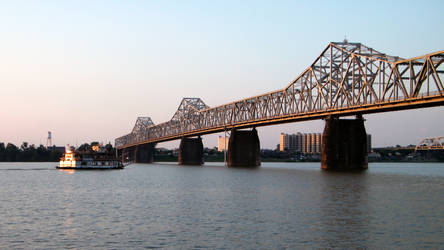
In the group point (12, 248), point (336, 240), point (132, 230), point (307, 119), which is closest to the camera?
point (12, 248)

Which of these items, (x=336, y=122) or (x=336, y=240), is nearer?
(x=336, y=240)

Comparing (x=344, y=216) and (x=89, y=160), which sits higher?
(x=89, y=160)

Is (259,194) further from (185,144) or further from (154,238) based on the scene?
(185,144)

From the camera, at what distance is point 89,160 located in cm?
13175

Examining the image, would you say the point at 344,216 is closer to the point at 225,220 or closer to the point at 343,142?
the point at 225,220

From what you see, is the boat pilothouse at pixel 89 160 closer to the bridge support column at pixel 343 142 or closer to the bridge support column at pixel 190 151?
the bridge support column at pixel 190 151

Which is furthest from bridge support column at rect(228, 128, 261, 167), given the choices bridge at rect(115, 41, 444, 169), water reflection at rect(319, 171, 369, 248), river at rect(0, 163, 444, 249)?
river at rect(0, 163, 444, 249)

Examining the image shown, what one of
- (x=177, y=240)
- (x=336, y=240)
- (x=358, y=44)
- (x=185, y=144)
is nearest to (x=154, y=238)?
(x=177, y=240)

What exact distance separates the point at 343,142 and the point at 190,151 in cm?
8207

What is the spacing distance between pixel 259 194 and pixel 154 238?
26.7 m

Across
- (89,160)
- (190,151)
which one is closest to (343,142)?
(89,160)

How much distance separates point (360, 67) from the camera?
97.8m

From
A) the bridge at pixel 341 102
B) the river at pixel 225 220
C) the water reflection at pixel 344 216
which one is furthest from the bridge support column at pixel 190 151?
the river at pixel 225 220

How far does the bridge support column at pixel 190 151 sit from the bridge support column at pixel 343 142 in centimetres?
7756
